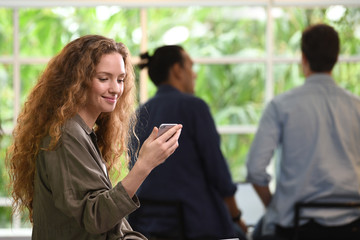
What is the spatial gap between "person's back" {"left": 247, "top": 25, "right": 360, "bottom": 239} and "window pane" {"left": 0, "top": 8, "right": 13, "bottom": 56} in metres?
3.38

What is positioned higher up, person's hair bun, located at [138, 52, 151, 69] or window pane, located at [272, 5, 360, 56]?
window pane, located at [272, 5, 360, 56]

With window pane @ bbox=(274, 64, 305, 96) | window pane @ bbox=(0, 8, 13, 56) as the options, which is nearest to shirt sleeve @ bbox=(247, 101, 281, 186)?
window pane @ bbox=(274, 64, 305, 96)

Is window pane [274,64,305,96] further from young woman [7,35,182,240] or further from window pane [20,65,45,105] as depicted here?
young woman [7,35,182,240]

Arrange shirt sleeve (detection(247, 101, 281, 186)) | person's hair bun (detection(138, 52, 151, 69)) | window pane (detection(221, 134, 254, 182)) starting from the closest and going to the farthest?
shirt sleeve (detection(247, 101, 281, 186))
person's hair bun (detection(138, 52, 151, 69))
window pane (detection(221, 134, 254, 182))

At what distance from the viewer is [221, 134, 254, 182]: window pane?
17.5ft

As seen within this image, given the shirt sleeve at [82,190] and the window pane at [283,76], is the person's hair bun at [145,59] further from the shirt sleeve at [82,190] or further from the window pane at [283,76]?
the window pane at [283,76]

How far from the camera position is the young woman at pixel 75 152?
1.59m

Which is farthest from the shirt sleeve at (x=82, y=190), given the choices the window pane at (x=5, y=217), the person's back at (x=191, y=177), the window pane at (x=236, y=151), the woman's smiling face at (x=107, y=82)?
the window pane at (x=5, y=217)

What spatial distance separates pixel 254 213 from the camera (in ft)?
12.5

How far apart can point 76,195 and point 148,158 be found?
0.19 m

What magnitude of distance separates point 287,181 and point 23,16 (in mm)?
3495

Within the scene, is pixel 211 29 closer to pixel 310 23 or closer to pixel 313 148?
pixel 310 23

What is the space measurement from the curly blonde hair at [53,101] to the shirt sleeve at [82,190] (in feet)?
0.14

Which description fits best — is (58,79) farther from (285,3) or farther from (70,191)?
(285,3)
